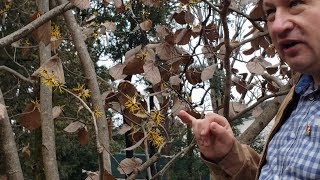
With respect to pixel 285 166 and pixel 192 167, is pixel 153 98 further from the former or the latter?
pixel 192 167

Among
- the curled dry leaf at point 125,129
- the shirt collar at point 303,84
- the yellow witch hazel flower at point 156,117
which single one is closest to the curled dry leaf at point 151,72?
the yellow witch hazel flower at point 156,117

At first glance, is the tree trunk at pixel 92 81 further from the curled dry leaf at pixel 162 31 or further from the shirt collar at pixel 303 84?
the shirt collar at pixel 303 84

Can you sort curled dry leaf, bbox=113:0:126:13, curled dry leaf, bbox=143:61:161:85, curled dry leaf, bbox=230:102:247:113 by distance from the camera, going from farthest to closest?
curled dry leaf, bbox=113:0:126:13
curled dry leaf, bbox=230:102:247:113
curled dry leaf, bbox=143:61:161:85

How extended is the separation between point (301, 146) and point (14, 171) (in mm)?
1446

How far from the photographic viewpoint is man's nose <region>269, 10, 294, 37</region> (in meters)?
1.08

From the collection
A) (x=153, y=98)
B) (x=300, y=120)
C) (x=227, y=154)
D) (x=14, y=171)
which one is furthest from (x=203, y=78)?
(x=14, y=171)

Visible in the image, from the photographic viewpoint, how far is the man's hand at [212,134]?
49.6 inches

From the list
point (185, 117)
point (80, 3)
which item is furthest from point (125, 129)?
point (185, 117)

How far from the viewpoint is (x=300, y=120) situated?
3.91 ft

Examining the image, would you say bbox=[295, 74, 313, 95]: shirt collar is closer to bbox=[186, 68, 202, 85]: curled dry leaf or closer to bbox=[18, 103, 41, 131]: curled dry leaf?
bbox=[186, 68, 202, 85]: curled dry leaf

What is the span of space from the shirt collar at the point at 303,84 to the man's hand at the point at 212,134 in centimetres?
20

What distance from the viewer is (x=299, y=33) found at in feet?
3.51

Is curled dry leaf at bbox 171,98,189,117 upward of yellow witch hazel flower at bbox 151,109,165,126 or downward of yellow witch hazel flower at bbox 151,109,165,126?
upward

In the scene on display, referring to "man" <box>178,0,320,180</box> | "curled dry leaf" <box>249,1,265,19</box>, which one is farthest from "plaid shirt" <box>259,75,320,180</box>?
"curled dry leaf" <box>249,1,265,19</box>
